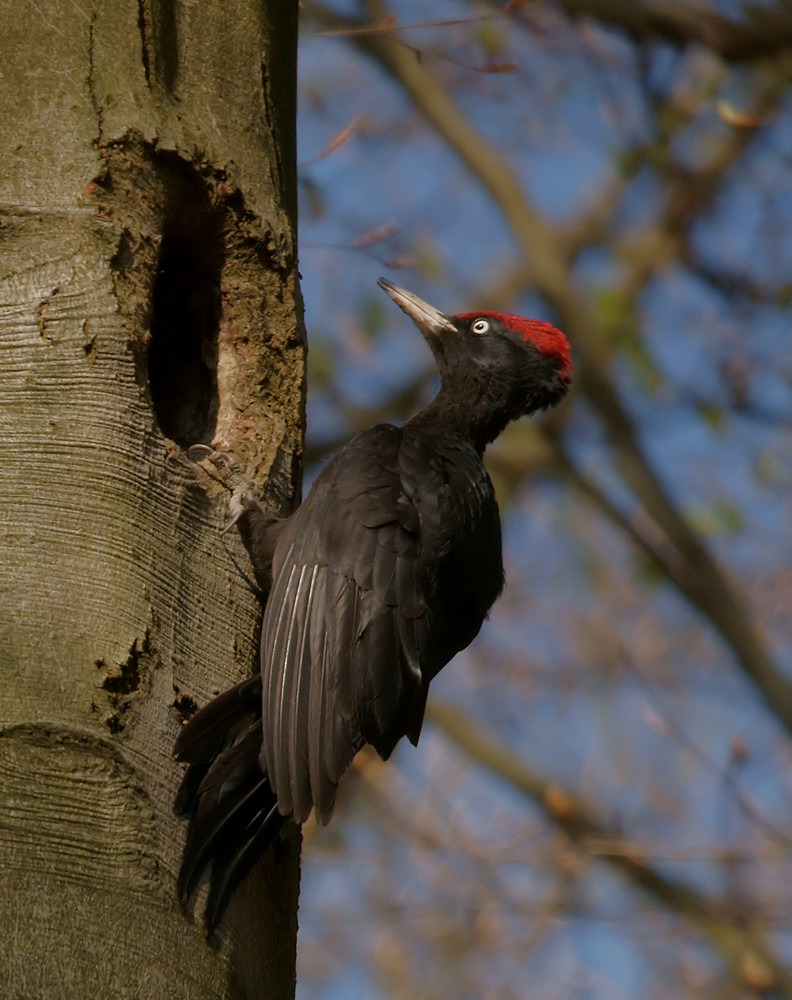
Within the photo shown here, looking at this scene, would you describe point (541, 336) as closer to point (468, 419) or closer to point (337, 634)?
point (468, 419)

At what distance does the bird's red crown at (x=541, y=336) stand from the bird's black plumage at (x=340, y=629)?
1.92 ft

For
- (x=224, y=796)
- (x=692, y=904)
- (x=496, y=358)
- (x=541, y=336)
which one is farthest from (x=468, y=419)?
(x=692, y=904)

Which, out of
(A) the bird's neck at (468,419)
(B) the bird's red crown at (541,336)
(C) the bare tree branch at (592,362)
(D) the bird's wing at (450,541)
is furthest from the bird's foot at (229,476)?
(C) the bare tree branch at (592,362)

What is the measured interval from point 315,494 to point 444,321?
56.9 inches

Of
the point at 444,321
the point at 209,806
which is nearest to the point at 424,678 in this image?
the point at 209,806

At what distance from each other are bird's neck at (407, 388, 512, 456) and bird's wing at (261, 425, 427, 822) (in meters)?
0.89

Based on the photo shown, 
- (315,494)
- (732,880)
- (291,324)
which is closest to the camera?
(291,324)

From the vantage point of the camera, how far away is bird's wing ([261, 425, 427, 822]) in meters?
2.76

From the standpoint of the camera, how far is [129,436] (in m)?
2.63

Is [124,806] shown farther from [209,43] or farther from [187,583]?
[209,43]

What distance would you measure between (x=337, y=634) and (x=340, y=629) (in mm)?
23

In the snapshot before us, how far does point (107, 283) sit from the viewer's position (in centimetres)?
272

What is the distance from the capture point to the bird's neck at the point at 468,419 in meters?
4.48

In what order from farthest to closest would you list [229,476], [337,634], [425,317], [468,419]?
1. [425,317]
2. [468,419]
3. [337,634]
4. [229,476]
